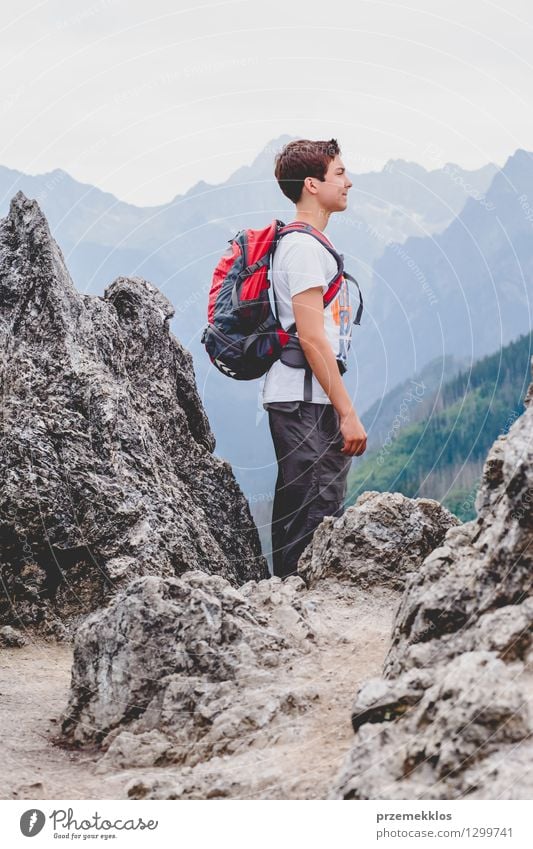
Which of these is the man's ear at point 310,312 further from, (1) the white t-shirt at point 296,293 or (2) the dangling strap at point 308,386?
(2) the dangling strap at point 308,386

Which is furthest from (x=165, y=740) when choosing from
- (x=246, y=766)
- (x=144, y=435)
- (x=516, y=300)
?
(x=516, y=300)

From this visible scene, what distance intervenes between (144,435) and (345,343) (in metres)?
2.58

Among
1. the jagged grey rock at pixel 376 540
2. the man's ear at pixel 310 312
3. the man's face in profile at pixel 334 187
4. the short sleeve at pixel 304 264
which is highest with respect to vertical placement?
the man's face in profile at pixel 334 187

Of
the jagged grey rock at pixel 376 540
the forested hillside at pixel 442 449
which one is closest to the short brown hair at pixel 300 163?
the forested hillside at pixel 442 449

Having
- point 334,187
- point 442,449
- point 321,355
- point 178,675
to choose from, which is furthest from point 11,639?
point 442,449

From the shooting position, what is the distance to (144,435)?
40.2ft

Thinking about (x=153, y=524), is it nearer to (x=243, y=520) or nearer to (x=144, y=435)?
(x=144, y=435)

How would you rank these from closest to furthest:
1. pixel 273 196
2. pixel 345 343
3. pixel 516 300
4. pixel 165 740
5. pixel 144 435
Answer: pixel 165 740
pixel 345 343
pixel 144 435
pixel 273 196
pixel 516 300

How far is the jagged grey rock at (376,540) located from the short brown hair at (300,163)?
346cm

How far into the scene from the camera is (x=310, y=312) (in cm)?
1088

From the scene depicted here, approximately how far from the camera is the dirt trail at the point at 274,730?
6.73 metres

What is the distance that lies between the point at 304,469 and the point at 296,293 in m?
1.96

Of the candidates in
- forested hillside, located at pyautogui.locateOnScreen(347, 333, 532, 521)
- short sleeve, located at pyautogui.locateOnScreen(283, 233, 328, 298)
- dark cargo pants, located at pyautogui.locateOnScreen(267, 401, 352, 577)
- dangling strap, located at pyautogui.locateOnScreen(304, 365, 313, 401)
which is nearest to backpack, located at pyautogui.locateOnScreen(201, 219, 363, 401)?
dangling strap, located at pyautogui.locateOnScreen(304, 365, 313, 401)

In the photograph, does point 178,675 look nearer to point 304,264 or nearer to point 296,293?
point 296,293
